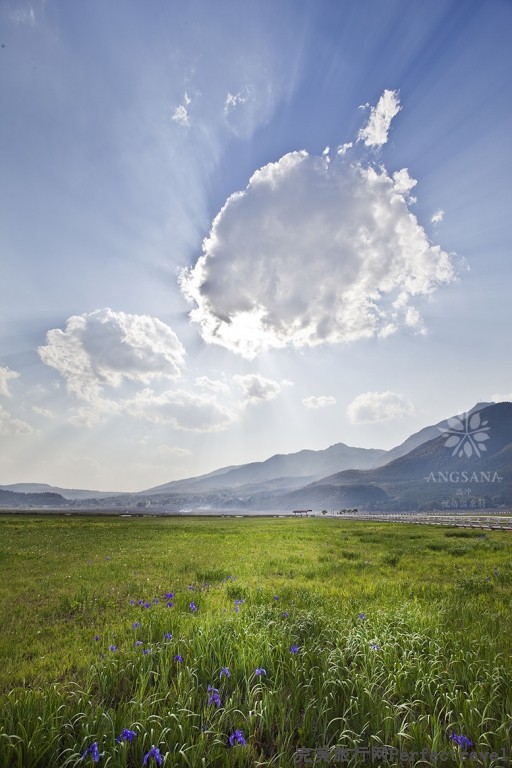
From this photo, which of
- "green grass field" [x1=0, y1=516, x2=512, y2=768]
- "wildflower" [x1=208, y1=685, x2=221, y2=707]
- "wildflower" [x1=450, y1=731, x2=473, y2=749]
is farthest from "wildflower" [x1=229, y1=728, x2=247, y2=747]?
"wildflower" [x1=450, y1=731, x2=473, y2=749]

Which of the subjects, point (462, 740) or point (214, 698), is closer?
point (462, 740)

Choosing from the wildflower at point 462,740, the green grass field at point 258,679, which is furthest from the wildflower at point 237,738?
the wildflower at point 462,740

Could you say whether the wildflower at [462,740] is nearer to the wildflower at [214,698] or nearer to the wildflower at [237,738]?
the wildflower at [237,738]

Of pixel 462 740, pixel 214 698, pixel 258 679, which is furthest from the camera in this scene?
pixel 258 679

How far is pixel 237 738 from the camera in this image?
3418 millimetres

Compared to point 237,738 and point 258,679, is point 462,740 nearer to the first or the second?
point 237,738

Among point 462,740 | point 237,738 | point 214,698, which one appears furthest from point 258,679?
point 462,740

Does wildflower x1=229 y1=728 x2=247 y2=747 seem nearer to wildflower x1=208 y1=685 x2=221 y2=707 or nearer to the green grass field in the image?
the green grass field

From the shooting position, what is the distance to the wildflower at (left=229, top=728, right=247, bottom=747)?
10.9 ft

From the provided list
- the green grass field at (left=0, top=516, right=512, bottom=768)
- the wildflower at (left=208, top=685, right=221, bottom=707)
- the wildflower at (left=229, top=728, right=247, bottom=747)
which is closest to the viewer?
the wildflower at (left=229, top=728, right=247, bottom=747)

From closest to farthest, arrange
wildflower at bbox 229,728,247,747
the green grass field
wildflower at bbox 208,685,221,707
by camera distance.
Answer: wildflower at bbox 229,728,247,747
the green grass field
wildflower at bbox 208,685,221,707

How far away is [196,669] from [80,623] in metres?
5.13

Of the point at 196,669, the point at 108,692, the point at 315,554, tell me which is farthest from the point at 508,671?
the point at 315,554

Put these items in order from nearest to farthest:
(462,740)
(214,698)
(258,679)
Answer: (462,740), (214,698), (258,679)
